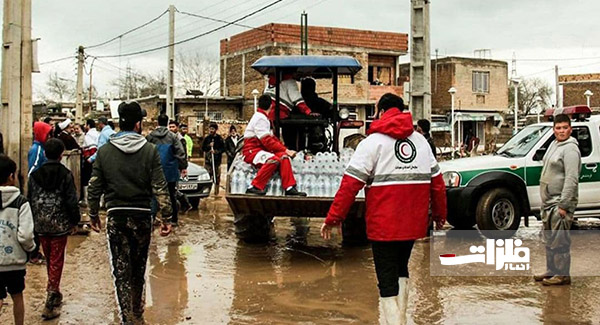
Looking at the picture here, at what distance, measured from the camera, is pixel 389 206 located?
5094mm

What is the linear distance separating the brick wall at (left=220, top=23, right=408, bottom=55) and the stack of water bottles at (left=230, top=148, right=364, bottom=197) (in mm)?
30822

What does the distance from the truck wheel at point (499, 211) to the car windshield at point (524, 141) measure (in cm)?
84

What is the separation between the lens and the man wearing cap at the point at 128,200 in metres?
5.79

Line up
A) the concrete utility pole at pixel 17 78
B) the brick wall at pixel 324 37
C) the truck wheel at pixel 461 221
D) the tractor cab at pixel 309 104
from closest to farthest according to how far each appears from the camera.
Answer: the tractor cab at pixel 309 104 → the concrete utility pole at pixel 17 78 → the truck wheel at pixel 461 221 → the brick wall at pixel 324 37

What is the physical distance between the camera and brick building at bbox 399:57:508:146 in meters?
45.2

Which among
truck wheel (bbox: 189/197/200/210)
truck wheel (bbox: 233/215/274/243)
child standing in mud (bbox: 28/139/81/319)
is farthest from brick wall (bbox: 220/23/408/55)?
child standing in mud (bbox: 28/139/81/319)

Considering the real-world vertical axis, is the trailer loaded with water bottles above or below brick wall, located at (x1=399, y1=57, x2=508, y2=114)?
below

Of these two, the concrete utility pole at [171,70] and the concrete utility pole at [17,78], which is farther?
the concrete utility pole at [171,70]

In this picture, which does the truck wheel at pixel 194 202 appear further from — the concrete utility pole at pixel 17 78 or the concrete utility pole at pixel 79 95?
the concrete utility pole at pixel 79 95

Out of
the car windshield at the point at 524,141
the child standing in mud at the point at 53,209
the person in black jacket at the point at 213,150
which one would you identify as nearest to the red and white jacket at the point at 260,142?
the child standing in mud at the point at 53,209

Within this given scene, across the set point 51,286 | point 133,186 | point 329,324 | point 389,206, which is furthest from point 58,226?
point 389,206

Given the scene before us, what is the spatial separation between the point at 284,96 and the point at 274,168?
139cm

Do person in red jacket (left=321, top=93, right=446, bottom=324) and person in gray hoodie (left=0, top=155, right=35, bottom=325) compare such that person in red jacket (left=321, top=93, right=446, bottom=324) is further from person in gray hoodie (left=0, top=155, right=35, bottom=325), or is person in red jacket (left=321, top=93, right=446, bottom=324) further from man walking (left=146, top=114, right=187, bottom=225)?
man walking (left=146, top=114, right=187, bottom=225)

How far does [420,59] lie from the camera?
1205cm
